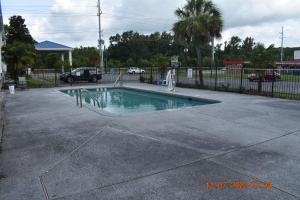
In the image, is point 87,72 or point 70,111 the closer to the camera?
point 70,111

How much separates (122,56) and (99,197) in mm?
67698

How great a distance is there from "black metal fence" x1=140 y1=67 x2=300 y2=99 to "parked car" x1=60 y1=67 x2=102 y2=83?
6171 mm

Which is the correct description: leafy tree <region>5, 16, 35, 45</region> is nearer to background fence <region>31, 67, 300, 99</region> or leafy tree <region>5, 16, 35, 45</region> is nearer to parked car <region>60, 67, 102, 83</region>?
parked car <region>60, 67, 102, 83</region>

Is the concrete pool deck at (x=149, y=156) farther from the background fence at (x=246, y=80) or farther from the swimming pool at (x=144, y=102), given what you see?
the background fence at (x=246, y=80)

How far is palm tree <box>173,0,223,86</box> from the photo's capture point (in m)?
15.6

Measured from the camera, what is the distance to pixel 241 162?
4.35 metres

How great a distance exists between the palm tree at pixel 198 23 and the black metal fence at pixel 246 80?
0.97 meters

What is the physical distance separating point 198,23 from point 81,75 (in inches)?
468

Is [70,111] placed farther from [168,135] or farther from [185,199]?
[185,199]

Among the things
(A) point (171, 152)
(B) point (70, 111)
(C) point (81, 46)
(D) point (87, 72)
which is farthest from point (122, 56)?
(A) point (171, 152)

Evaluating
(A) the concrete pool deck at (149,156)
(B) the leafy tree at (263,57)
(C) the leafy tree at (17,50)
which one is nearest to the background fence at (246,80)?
(B) the leafy tree at (263,57)

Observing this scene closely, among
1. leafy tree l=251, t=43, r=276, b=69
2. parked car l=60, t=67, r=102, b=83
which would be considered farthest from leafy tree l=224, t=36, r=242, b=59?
leafy tree l=251, t=43, r=276, b=69

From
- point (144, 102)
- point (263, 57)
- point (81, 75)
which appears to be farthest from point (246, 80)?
point (81, 75)

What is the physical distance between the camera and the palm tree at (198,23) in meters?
15.6
